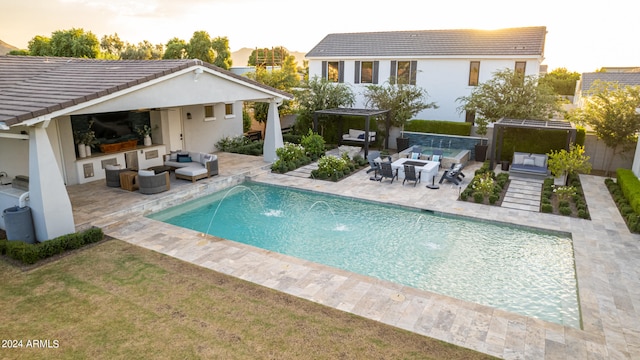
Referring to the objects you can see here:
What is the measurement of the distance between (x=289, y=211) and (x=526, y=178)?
10977mm

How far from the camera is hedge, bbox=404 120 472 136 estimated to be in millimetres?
23734

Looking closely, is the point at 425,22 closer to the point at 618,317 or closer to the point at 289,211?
the point at 289,211

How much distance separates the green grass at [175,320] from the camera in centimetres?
640

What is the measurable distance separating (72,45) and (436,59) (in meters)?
44.6

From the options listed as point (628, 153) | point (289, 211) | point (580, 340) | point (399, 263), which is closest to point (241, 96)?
point (289, 211)

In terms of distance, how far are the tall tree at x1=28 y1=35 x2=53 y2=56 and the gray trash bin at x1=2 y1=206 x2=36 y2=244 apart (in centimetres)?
4806

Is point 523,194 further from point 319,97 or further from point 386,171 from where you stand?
point 319,97

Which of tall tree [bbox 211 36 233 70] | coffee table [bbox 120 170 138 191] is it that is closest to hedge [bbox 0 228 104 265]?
coffee table [bbox 120 170 138 191]

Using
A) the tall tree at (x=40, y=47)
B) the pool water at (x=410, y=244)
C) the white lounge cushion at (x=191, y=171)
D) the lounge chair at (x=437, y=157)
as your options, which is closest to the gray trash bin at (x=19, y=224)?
the pool water at (x=410, y=244)

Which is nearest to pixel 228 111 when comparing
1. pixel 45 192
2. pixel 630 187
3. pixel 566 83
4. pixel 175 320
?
pixel 45 192

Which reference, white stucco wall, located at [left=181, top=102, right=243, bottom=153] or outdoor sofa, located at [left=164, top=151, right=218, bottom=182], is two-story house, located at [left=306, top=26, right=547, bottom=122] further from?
outdoor sofa, located at [left=164, top=151, right=218, bottom=182]

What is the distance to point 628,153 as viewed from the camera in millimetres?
18234

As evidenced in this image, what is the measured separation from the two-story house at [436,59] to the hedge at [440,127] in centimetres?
309

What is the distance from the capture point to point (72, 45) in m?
49.3
